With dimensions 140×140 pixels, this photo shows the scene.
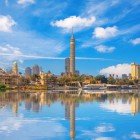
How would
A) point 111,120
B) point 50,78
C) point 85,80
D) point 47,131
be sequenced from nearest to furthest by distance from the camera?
point 47,131 → point 111,120 → point 50,78 → point 85,80

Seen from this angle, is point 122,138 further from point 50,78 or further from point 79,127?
point 50,78

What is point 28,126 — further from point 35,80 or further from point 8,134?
point 35,80

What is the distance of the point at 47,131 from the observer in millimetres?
18281

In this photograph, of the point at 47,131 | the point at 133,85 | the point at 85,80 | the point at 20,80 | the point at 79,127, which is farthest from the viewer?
the point at 133,85

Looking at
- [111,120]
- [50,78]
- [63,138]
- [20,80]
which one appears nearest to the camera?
[63,138]

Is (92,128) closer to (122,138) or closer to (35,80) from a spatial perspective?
(122,138)

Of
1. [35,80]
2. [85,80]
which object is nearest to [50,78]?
[35,80]

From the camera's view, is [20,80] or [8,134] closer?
[8,134]

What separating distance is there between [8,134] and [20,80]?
136476 mm

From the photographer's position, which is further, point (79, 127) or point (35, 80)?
point (35, 80)

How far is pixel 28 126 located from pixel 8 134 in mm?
2769

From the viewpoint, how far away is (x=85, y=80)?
590 ft

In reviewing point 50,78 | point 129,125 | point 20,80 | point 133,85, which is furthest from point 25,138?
point 133,85

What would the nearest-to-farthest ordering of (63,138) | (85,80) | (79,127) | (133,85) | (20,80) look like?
(63,138) < (79,127) < (20,80) < (85,80) < (133,85)
